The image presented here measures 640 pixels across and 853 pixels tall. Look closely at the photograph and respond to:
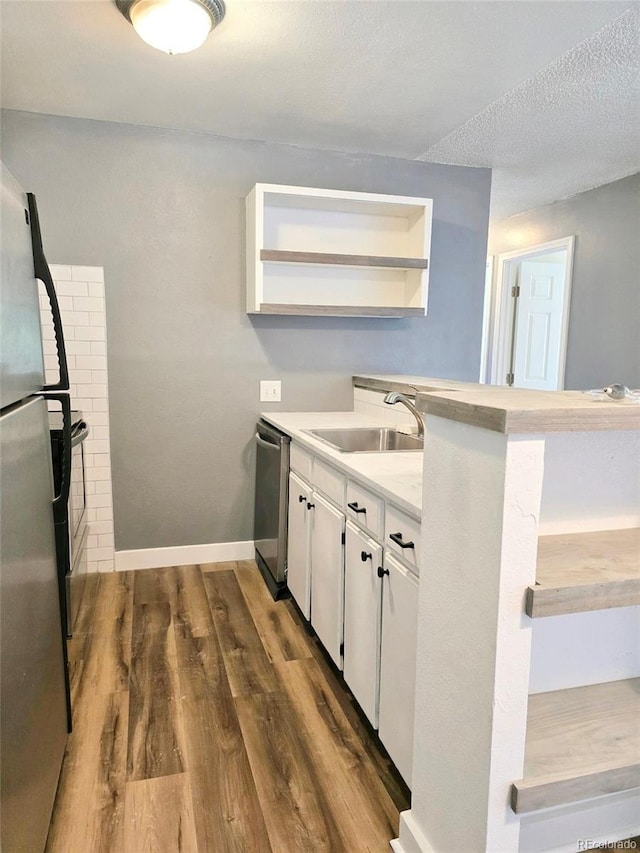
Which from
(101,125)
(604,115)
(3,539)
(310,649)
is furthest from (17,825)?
(604,115)

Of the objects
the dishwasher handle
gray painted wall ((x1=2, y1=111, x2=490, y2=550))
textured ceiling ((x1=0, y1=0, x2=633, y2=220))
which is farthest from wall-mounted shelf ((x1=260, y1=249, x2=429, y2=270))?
the dishwasher handle

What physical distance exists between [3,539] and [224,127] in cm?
253

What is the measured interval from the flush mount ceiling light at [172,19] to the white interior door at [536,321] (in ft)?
12.4

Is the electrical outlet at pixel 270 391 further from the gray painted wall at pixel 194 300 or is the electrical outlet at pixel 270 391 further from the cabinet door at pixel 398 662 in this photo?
the cabinet door at pixel 398 662

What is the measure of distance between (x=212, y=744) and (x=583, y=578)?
135cm

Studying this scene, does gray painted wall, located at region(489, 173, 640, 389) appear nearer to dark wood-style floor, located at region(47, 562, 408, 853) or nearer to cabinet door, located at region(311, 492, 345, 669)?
cabinet door, located at region(311, 492, 345, 669)

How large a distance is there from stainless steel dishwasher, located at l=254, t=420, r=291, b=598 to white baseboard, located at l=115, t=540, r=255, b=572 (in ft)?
0.53

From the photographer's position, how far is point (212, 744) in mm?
1861

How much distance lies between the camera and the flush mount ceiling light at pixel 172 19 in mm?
1832

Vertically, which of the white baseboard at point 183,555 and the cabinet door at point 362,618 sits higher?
the cabinet door at point 362,618

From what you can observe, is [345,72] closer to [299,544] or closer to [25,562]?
[299,544]

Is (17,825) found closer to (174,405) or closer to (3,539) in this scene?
(3,539)

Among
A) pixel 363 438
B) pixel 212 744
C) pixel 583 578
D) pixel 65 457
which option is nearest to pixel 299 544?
pixel 363 438

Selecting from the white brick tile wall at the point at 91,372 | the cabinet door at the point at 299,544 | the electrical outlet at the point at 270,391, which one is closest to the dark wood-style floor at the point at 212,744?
the cabinet door at the point at 299,544
